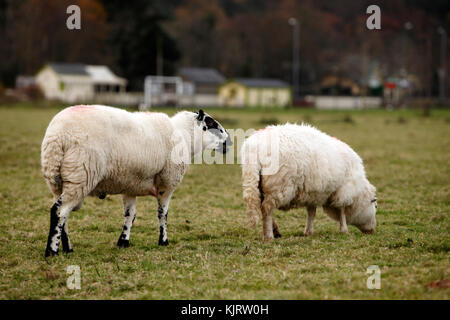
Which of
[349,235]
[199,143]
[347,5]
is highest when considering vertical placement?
[347,5]

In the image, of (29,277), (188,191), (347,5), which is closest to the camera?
(29,277)

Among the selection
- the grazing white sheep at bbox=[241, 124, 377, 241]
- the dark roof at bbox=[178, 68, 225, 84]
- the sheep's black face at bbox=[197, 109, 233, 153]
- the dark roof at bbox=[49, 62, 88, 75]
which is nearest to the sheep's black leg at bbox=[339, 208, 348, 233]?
the grazing white sheep at bbox=[241, 124, 377, 241]

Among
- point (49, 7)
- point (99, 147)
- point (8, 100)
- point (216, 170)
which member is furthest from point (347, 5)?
point (99, 147)

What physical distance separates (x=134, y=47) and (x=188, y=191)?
182ft

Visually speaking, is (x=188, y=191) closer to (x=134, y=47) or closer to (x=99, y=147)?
(x=99, y=147)

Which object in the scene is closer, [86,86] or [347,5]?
[86,86]

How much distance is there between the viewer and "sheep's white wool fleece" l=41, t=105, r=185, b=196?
6.45 metres

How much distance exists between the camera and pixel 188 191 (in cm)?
1176

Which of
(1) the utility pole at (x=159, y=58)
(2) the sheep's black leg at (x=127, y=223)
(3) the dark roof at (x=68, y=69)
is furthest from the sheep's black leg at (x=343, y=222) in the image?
(3) the dark roof at (x=68, y=69)

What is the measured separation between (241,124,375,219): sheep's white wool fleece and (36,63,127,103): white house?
5882 centimetres

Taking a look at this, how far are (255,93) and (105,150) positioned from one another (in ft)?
218

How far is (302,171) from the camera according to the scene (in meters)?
7.63

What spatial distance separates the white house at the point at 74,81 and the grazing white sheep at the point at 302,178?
193 ft

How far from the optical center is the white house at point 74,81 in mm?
64438
